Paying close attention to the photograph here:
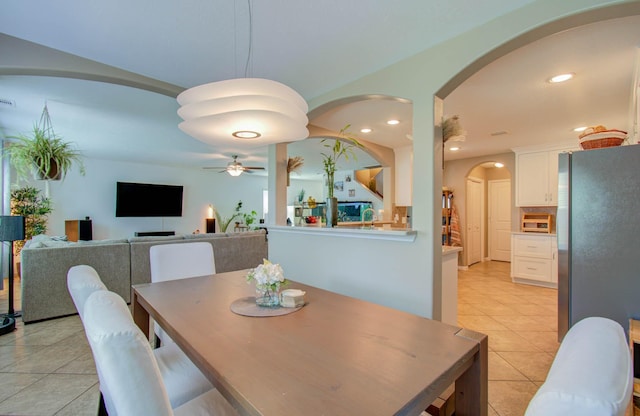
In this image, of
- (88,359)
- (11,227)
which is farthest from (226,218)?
(88,359)

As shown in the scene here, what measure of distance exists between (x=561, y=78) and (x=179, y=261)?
358 cm

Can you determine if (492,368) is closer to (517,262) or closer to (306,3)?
(306,3)

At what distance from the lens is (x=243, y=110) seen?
1394mm

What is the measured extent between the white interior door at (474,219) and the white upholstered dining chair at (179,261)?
5.83 m

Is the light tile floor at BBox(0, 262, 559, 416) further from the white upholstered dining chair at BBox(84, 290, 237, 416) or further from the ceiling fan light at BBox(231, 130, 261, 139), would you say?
the ceiling fan light at BBox(231, 130, 261, 139)

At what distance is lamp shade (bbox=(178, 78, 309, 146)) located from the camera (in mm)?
1321

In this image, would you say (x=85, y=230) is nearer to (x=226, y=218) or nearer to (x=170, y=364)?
(x=226, y=218)

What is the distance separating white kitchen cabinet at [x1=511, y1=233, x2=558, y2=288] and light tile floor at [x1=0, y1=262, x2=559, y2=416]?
998 millimetres

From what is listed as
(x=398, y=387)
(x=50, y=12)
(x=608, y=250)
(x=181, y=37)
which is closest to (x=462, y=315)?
(x=608, y=250)

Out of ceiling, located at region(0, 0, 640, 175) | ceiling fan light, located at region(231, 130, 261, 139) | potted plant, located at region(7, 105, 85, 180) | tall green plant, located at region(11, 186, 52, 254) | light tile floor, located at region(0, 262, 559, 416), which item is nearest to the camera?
ceiling fan light, located at region(231, 130, 261, 139)

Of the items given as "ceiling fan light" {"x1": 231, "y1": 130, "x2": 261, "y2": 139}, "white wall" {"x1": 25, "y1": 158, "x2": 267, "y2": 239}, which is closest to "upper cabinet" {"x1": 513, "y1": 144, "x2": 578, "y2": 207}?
"ceiling fan light" {"x1": 231, "y1": 130, "x2": 261, "y2": 139}

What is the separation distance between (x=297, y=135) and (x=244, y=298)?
101cm

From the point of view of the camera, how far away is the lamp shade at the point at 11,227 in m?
3.00

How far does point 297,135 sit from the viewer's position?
1.77m
